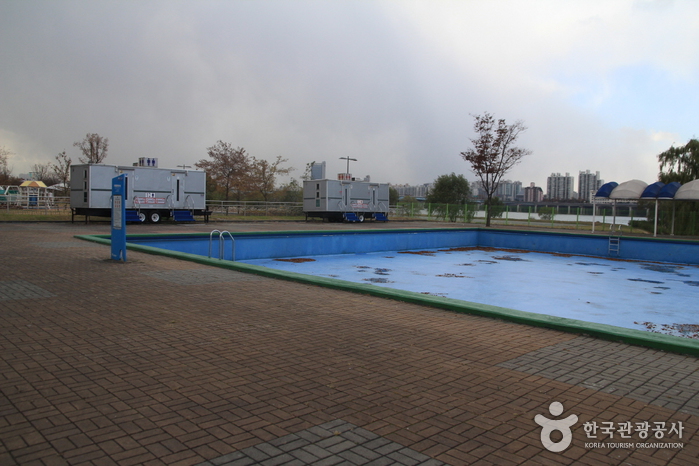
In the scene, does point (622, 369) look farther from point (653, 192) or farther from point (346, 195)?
point (346, 195)

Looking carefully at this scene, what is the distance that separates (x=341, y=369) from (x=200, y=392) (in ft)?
4.21

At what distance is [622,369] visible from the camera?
16.5 ft

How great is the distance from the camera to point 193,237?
695 inches

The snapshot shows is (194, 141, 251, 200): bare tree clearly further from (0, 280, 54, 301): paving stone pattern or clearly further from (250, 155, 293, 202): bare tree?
(0, 280, 54, 301): paving stone pattern

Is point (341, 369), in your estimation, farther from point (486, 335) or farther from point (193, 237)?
point (193, 237)

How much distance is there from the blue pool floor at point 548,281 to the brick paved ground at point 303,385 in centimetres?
546

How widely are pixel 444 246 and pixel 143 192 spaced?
1618 cm

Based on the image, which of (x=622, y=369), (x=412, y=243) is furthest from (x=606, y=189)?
(x=622, y=369)

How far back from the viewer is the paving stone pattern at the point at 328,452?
3105 millimetres

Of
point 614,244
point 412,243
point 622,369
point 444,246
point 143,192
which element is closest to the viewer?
point 622,369
